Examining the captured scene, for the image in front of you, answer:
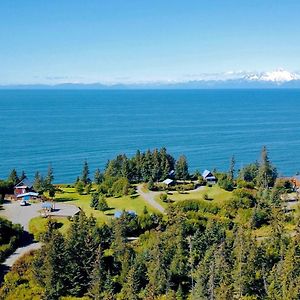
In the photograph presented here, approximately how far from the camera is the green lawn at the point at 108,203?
52.0 meters

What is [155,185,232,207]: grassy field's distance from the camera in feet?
186

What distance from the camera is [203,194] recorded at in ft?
193

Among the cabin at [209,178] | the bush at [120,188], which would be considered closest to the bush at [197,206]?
the bush at [120,188]

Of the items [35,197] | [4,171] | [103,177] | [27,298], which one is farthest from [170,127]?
[27,298]

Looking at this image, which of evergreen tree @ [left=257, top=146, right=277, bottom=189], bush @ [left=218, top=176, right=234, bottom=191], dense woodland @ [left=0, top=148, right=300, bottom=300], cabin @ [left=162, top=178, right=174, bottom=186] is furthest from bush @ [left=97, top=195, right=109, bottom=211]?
evergreen tree @ [left=257, top=146, right=277, bottom=189]

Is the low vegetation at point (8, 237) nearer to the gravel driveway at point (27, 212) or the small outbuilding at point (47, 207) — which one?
the gravel driveway at point (27, 212)

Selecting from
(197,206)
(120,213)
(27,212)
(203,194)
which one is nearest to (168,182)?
(203,194)

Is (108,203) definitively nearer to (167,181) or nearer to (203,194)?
(167,181)

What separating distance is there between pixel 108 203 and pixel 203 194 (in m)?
12.5

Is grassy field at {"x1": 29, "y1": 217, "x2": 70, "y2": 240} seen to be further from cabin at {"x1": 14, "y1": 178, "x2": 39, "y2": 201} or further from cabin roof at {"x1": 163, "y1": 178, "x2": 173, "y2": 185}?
cabin roof at {"x1": 163, "y1": 178, "x2": 173, "y2": 185}

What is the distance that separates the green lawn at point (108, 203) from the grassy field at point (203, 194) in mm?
2698

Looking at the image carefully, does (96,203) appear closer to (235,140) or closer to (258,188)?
Answer: (258,188)

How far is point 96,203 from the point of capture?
54094 mm

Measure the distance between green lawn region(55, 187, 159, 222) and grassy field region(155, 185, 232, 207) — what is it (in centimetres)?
270
